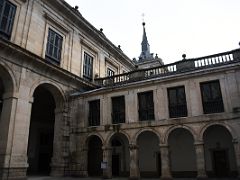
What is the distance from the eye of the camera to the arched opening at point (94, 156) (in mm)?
17766

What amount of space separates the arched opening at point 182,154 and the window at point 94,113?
5.47m

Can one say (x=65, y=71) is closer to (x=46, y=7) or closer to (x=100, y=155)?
(x=46, y=7)

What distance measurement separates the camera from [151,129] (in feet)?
47.7

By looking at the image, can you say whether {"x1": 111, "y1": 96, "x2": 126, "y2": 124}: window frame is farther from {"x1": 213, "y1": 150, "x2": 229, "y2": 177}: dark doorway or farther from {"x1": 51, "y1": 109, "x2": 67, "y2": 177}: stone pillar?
{"x1": 213, "y1": 150, "x2": 229, "y2": 177}: dark doorway

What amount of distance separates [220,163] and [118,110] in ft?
24.3

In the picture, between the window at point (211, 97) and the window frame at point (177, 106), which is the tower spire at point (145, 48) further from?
the window at point (211, 97)

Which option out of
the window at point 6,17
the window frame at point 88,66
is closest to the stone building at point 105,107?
the window at point 6,17

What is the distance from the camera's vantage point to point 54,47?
17422mm

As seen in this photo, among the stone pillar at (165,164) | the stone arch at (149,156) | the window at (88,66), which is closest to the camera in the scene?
the stone pillar at (165,164)

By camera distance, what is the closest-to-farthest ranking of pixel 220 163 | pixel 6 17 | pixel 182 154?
1. pixel 6 17
2. pixel 220 163
3. pixel 182 154

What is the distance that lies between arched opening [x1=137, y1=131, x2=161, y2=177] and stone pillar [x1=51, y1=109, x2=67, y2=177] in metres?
5.61

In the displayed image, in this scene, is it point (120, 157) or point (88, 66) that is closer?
point (120, 157)

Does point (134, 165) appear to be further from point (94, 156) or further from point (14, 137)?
point (14, 137)

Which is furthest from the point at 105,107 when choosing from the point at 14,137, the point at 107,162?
the point at 14,137
